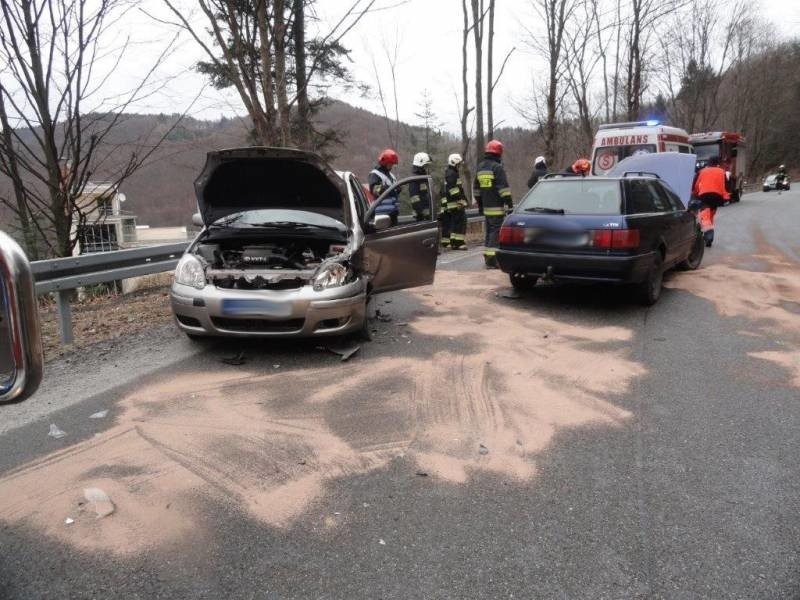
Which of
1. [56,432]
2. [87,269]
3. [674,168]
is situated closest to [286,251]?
[87,269]

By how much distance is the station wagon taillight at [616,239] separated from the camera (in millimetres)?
6387

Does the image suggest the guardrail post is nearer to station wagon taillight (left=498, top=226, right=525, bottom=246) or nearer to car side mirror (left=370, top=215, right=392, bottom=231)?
car side mirror (left=370, top=215, right=392, bottom=231)

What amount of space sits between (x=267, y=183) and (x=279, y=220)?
0.39 meters

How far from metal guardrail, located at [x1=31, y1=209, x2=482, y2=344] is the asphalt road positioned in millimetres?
670

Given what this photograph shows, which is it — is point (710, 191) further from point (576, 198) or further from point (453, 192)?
point (576, 198)

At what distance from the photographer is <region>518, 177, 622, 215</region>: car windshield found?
6.71 m

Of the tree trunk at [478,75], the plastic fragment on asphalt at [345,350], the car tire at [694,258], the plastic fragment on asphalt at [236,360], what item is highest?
the tree trunk at [478,75]

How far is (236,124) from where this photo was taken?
13.8 meters

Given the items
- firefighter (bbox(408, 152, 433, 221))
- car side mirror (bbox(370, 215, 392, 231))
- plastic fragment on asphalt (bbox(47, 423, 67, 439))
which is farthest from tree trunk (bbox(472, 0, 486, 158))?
plastic fragment on asphalt (bbox(47, 423, 67, 439))

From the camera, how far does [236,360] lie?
507 cm

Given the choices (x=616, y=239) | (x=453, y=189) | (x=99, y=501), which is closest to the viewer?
(x=99, y=501)

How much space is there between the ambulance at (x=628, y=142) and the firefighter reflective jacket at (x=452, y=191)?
20.3 ft

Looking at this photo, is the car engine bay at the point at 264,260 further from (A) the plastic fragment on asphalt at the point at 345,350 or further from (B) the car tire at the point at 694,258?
(B) the car tire at the point at 694,258

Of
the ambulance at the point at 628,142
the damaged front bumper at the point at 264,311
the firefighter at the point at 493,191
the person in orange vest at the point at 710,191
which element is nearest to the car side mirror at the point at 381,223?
the damaged front bumper at the point at 264,311
